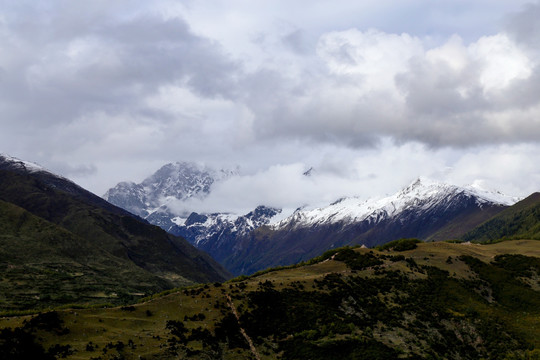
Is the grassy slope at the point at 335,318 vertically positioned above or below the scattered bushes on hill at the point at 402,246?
below

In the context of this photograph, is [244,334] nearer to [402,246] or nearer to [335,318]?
[335,318]

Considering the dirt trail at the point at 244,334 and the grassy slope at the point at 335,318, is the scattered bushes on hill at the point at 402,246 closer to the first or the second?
the grassy slope at the point at 335,318

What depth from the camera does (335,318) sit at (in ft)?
248

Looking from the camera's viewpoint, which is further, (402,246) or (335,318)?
(402,246)

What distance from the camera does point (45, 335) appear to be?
56.5 m

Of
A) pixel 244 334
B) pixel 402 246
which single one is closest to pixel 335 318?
pixel 244 334

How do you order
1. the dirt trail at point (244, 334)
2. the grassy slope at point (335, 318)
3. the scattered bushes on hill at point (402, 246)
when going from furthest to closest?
the scattered bushes on hill at point (402, 246) → the dirt trail at point (244, 334) → the grassy slope at point (335, 318)

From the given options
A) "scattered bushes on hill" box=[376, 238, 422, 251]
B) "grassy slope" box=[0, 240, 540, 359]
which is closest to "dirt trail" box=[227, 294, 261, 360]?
"grassy slope" box=[0, 240, 540, 359]

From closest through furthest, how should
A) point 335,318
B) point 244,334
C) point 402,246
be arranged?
point 244,334 → point 335,318 → point 402,246

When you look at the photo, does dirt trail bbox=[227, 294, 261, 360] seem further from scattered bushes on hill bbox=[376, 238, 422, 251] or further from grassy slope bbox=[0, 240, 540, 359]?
scattered bushes on hill bbox=[376, 238, 422, 251]

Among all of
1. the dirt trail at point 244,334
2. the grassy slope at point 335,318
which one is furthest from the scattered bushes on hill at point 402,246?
the dirt trail at point 244,334

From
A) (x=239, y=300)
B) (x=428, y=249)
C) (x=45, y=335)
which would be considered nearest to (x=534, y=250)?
(x=428, y=249)

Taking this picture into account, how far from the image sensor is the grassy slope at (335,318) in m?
61.2

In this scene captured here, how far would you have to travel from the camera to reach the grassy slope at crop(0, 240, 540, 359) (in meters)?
61.2
